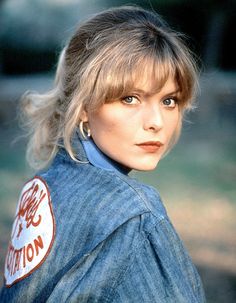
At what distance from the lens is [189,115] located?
622 cm

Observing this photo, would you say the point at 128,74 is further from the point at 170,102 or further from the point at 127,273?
the point at 127,273

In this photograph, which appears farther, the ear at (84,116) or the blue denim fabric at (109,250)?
the ear at (84,116)

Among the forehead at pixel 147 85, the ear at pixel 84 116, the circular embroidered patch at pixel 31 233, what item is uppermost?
the forehead at pixel 147 85

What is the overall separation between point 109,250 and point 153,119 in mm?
356

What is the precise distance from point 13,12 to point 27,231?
198 inches

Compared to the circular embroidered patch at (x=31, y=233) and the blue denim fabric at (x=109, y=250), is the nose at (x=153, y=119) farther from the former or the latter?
the circular embroidered patch at (x=31, y=233)

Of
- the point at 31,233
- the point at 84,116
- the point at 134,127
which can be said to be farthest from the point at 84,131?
the point at 31,233

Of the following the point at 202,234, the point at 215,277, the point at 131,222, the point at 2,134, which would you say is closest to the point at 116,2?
the point at 2,134

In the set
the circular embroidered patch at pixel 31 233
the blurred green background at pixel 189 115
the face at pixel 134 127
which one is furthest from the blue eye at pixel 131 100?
the blurred green background at pixel 189 115

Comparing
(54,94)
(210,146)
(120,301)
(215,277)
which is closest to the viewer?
(120,301)

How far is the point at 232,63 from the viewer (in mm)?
6434

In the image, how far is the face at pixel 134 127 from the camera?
1906mm

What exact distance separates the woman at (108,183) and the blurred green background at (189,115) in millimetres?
2469

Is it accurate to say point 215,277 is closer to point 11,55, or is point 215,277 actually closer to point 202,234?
point 202,234
